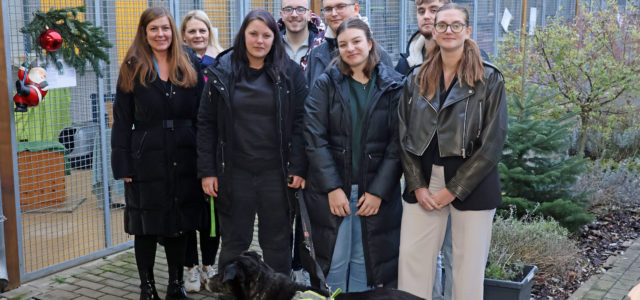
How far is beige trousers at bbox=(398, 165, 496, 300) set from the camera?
3809 millimetres

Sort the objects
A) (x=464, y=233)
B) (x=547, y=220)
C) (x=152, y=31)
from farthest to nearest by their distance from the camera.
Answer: (x=547, y=220) → (x=152, y=31) → (x=464, y=233)

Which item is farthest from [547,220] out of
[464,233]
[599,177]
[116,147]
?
[116,147]

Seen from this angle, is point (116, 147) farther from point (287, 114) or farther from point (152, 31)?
point (287, 114)

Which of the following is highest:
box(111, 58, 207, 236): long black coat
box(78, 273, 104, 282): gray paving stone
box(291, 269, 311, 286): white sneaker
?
box(111, 58, 207, 236): long black coat

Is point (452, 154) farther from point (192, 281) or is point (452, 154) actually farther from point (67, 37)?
point (67, 37)

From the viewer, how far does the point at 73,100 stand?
593 cm

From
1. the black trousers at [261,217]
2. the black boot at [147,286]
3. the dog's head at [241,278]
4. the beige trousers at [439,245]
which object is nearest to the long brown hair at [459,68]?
the beige trousers at [439,245]

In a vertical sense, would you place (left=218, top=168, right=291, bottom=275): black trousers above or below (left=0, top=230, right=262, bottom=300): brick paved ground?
above

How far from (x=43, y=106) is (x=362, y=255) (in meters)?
3.36

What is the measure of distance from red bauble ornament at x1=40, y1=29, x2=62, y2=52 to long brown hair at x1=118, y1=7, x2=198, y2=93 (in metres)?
0.84

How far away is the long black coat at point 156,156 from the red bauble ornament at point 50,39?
91cm

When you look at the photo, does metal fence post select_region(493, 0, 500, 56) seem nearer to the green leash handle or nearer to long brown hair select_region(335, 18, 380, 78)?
long brown hair select_region(335, 18, 380, 78)

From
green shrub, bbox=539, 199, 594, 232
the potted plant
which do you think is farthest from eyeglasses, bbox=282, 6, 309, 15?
green shrub, bbox=539, 199, 594, 232

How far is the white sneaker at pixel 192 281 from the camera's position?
513 cm
